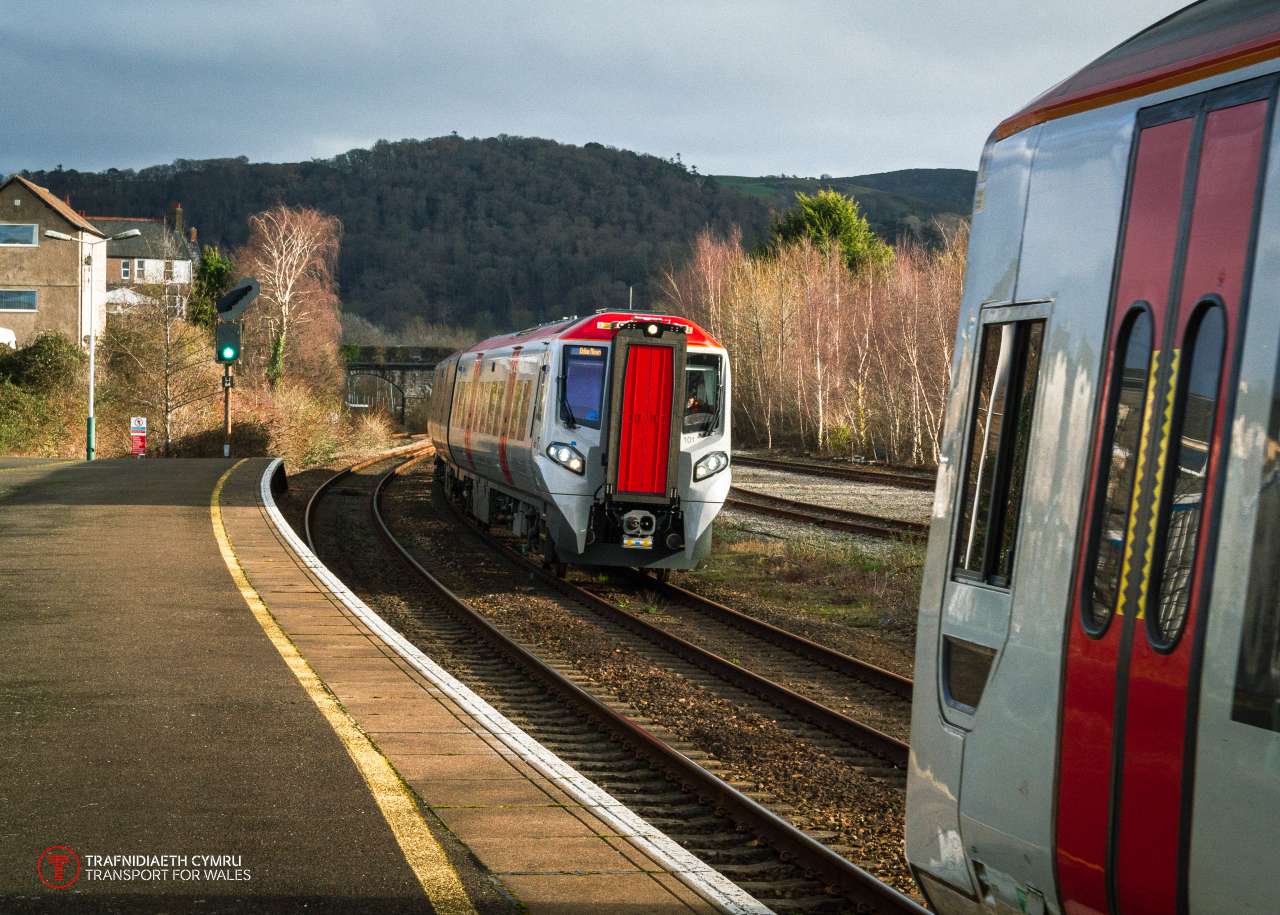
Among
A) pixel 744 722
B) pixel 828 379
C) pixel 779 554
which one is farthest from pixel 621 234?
pixel 744 722

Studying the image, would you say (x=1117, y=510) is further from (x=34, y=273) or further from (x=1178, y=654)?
(x=34, y=273)

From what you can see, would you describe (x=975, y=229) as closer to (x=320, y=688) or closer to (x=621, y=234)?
(x=320, y=688)

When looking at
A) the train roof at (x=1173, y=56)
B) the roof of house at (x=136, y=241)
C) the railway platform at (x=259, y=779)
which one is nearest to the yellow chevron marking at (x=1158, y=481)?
the train roof at (x=1173, y=56)

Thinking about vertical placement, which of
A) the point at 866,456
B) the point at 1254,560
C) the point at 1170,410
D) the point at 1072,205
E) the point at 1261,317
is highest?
the point at 1072,205

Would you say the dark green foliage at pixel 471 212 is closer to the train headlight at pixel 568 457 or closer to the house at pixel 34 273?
the house at pixel 34 273

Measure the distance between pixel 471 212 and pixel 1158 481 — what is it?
169955 millimetres

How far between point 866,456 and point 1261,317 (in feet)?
157

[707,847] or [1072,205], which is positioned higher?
[1072,205]

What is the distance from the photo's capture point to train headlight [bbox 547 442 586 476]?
16672 mm

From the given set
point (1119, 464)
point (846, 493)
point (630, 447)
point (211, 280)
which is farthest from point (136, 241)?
point (1119, 464)

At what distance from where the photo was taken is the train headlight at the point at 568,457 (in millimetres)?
16672

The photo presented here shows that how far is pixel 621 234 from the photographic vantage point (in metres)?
160

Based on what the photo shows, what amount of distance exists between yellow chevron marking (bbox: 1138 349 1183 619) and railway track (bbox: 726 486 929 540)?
17.3 meters

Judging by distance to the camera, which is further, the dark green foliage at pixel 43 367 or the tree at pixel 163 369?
the dark green foliage at pixel 43 367
